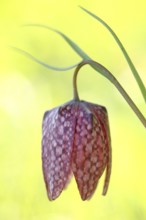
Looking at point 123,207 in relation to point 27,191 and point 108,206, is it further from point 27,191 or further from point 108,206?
point 27,191

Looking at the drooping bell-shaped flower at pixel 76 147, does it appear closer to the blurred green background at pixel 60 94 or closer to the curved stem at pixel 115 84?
the curved stem at pixel 115 84

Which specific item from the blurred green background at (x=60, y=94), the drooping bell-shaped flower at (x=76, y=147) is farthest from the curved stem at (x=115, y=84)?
the blurred green background at (x=60, y=94)

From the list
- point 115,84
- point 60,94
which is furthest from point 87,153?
point 60,94

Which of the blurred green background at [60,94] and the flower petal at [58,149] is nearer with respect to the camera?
the flower petal at [58,149]

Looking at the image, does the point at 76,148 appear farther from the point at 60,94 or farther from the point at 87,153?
the point at 60,94

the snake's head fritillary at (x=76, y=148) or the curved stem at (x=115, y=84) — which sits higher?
the curved stem at (x=115, y=84)
